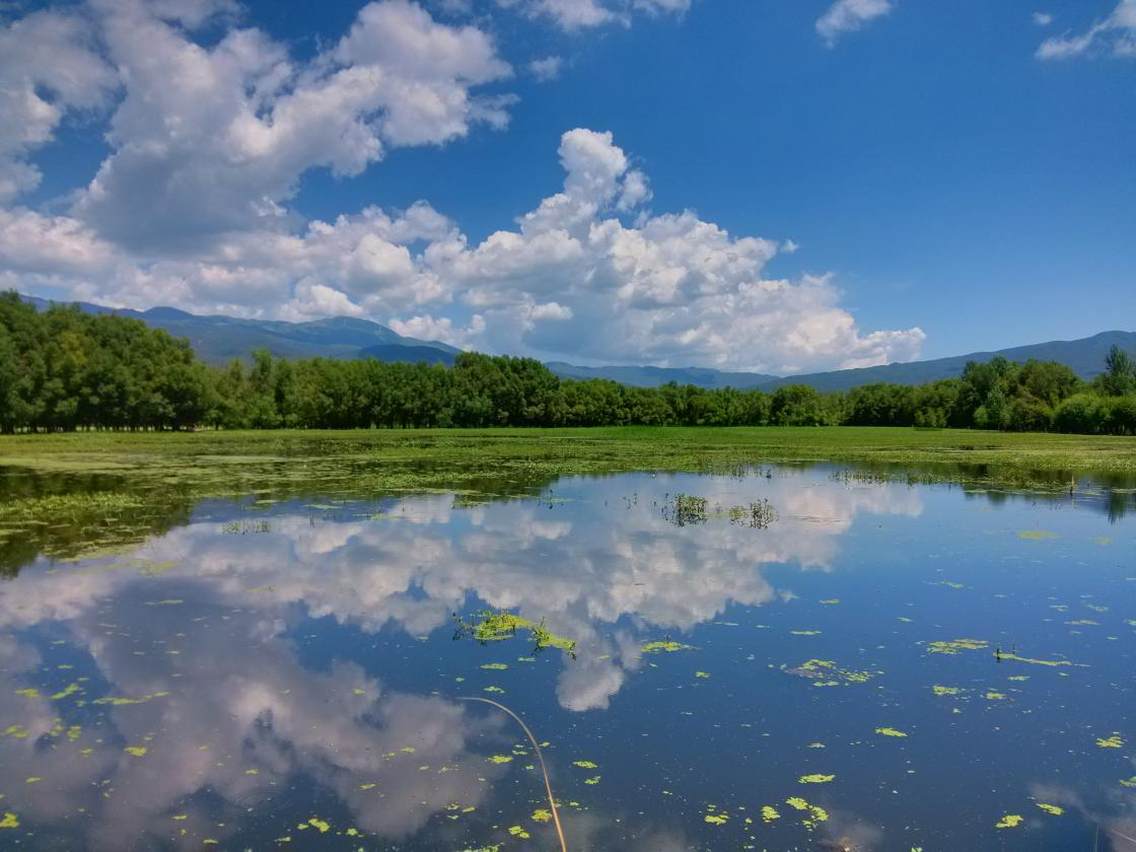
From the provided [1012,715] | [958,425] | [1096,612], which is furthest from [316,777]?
[958,425]

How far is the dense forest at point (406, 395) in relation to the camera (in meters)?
Result: 91.8

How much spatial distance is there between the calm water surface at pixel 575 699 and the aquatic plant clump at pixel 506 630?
0.26 m

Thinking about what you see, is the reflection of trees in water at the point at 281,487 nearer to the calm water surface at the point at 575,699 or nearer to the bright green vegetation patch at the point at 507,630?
the calm water surface at the point at 575,699

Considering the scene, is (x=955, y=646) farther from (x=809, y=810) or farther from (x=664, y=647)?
(x=809, y=810)

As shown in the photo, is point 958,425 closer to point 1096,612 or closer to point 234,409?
point 234,409

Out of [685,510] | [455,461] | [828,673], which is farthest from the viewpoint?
[455,461]

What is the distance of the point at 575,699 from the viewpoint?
9508 mm

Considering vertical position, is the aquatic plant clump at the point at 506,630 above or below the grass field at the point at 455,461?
below

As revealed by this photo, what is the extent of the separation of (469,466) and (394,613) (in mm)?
31011

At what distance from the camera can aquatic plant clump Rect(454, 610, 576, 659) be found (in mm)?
11570

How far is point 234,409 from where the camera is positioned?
110 metres

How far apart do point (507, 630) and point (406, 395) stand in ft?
357

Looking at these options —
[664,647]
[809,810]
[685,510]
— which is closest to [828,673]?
[664,647]

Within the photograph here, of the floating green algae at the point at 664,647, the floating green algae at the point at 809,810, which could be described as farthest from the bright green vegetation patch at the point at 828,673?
the floating green algae at the point at 809,810
